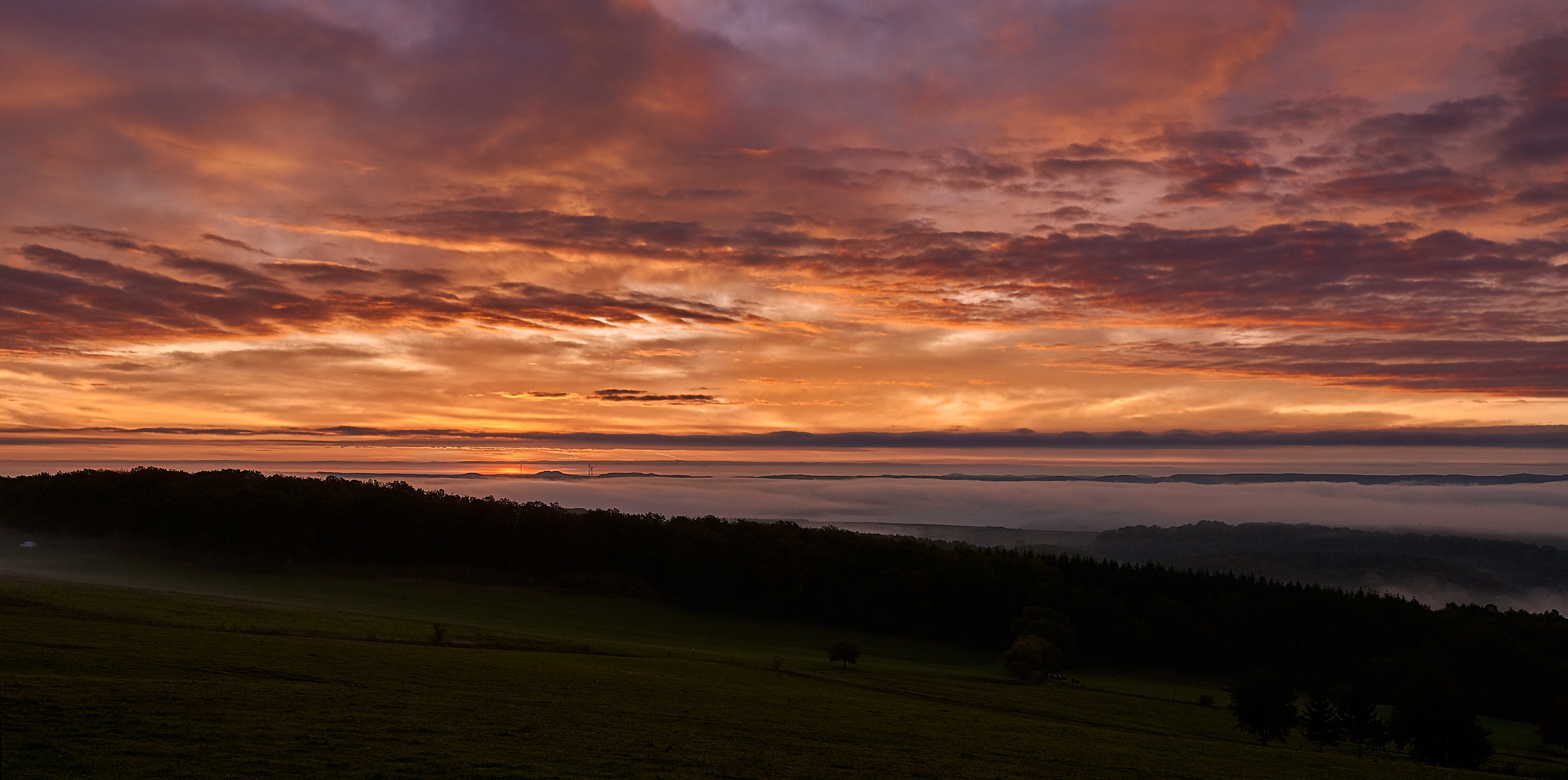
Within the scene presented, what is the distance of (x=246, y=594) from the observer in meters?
87.5

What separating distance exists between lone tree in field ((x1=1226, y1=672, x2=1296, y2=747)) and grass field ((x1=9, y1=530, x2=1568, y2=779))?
1625 millimetres

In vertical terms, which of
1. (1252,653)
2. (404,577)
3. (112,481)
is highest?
(112,481)

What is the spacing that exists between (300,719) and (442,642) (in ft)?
111

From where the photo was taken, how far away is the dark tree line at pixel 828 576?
118m

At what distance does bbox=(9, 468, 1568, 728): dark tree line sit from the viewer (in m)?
118

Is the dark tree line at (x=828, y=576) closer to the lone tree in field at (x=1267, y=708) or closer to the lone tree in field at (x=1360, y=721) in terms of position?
the lone tree in field at (x=1360, y=721)

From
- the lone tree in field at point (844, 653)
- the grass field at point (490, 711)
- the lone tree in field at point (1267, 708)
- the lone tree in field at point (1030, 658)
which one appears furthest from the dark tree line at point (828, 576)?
the lone tree in field at point (1267, 708)

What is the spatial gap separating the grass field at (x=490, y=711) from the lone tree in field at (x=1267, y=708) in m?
1.62

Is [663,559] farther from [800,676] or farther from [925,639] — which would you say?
[800,676]

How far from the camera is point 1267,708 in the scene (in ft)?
197

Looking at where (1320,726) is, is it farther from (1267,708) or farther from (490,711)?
(490,711)

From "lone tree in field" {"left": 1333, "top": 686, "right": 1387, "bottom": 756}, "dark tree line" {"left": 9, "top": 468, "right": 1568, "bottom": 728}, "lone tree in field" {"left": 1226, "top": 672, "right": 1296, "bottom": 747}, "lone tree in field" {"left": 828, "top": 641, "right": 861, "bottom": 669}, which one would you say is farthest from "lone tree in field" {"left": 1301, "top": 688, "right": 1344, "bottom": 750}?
"dark tree line" {"left": 9, "top": 468, "right": 1568, "bottom": 728}

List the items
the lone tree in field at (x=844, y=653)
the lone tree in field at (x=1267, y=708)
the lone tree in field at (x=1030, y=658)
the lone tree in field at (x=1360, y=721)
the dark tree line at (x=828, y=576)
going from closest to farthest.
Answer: the lone tree in field at (x=1267, y=708) → the lone tree in field at (x=1360, y=721) → the lone tree in field at (x=844, y=653) → the lone tree in field at (x=1030, y=658) → the dark tree line at (x=828, y=576)

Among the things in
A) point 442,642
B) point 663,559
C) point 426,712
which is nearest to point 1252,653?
point 663,559
